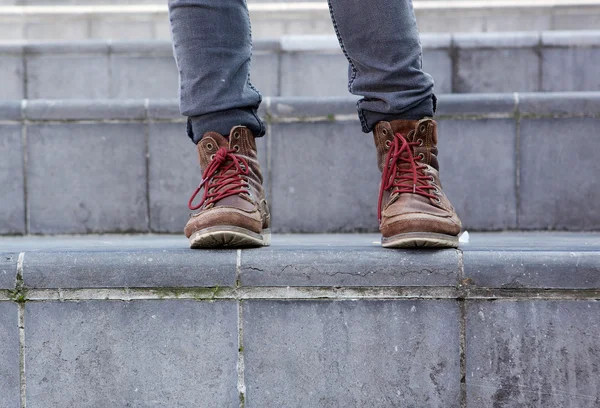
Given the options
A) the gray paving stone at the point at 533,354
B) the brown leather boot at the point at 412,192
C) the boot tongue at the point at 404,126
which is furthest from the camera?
the boot tongue at the point at 404,126

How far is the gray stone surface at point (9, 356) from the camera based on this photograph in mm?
1368

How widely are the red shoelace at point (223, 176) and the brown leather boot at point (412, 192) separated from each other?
0.36 metres

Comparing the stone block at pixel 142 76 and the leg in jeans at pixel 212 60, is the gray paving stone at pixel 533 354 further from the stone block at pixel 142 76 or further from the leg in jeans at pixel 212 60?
the stone block at pixel 142 76

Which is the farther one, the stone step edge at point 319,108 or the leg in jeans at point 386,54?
the stone step edge at point 319,108

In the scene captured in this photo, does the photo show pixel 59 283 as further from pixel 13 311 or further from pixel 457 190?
pixel 457 190

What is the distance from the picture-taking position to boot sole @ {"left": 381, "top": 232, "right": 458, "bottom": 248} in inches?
55.4

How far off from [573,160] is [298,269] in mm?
1380

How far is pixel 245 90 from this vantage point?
64.3 inches

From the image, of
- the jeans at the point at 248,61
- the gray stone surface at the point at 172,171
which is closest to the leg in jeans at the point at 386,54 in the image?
the jeans at the point at 248,61

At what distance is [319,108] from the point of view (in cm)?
233

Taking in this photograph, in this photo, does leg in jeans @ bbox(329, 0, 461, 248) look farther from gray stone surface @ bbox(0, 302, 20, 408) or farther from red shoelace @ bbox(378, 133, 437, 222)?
gray stone surface @ bbox(0, 302, 20, 408)

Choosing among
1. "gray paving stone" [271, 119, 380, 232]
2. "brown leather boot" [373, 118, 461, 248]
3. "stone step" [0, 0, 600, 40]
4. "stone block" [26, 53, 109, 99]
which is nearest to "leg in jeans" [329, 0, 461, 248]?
"brown leather boot" [373, 118, 461, 248]

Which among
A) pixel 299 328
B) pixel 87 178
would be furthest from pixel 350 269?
pixel 87 178

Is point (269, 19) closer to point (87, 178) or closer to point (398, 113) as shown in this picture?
point (87, 178)
